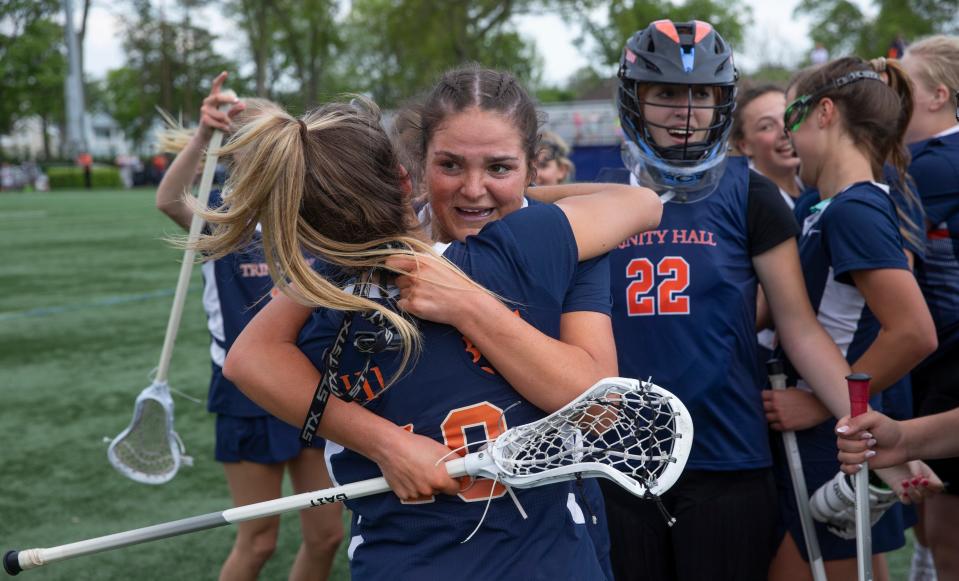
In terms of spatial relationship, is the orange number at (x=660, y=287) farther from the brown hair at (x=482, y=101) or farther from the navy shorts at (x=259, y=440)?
the navy shorts at (x=259, y=440)

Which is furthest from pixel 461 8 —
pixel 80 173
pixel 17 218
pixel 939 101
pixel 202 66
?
pixel 939 101

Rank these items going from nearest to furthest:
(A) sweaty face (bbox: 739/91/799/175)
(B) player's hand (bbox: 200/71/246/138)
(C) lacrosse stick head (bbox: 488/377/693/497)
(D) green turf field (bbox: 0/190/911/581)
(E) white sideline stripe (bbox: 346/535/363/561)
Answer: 1. (C) lacrosse stick head (bbox: 488/377/693/497)
2. (E) white sideline stripe (bbox: 346/535/363/561)
3. (B) player's hand (bbox: 200/71/246/138)
4. (A) sweaty face (bbox: 739/91/799/175)
5. (D) green turf field (bbox: 0/190/911/581)

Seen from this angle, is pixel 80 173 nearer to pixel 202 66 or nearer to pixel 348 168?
pixel 202 66

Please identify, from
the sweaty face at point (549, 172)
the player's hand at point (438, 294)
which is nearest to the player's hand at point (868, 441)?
the player's hand at point (438, 294)

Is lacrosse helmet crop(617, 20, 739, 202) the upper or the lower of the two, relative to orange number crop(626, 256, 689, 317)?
upper

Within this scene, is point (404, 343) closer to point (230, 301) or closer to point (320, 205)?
point (320, 205)

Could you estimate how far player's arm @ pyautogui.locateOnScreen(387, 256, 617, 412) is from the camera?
1844 mm

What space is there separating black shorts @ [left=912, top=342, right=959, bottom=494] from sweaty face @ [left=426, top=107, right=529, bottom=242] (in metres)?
1.82

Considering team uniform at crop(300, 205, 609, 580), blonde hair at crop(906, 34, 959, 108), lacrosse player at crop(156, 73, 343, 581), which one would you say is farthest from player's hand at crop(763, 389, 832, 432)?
lacrosse player at crop(156, 73, 343, 581)

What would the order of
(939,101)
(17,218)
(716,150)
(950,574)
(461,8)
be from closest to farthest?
(716,150), (950,574), (939,101), (17,218), (461,8)

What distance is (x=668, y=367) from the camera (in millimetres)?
2652

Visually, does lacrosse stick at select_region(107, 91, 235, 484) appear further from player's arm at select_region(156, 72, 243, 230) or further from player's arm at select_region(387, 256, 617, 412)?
player's arm at select_region(387, 256, 617, 412)

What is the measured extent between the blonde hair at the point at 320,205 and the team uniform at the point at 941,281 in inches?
82.6

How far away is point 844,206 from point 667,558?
1.16m
